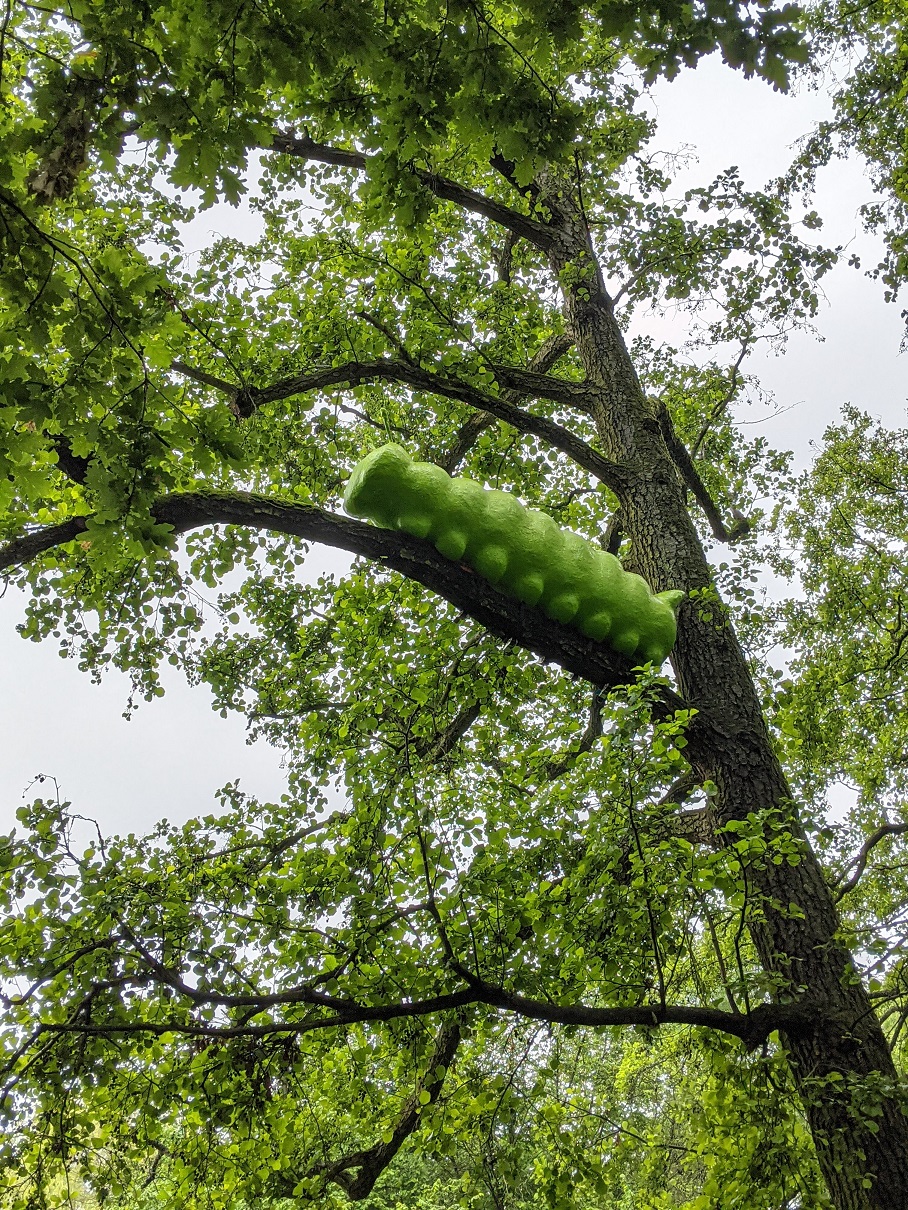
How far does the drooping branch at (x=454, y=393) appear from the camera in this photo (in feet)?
15.1

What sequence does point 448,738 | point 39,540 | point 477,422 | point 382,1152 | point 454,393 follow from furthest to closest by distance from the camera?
point 477,422 < point 448,738 < point 454,393 < point 382,1152 < point 39,540

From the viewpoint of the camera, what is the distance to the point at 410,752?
4.14 m

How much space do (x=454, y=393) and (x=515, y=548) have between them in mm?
1509

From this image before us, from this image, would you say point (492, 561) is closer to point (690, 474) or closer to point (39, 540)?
point (39, 540)

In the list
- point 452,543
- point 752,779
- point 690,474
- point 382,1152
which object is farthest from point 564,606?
point 382,1152

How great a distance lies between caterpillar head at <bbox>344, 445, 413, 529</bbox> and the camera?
3.40 meters

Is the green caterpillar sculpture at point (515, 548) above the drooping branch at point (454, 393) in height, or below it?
below

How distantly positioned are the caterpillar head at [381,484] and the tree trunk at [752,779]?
1651mm

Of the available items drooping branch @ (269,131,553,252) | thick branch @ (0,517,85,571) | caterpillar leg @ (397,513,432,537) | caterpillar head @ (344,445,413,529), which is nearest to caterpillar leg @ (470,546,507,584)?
caterpillar leg @ (397,513,432,537)

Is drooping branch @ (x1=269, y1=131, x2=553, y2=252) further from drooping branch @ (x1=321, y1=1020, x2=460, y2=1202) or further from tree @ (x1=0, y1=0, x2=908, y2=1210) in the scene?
drooping branch @ (x1=321, y1=1020, x2=460, y2=1202)

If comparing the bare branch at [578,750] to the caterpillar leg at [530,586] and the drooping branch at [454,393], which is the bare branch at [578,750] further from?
the drooping branch at [454,393]

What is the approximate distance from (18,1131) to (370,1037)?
5.57ft

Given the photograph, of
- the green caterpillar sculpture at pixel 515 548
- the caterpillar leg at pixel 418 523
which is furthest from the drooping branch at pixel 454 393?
the caterpillar leg at pixel 418 523

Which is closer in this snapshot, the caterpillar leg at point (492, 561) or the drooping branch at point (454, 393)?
the caterpillar leg at point (492, 561)
